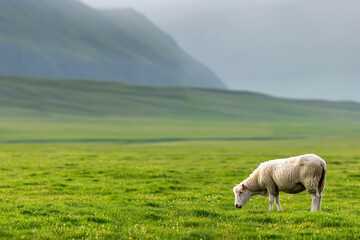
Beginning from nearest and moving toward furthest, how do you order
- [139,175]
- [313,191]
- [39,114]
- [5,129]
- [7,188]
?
1. [313,191]
2. [7,188]
3. [139,175]
4. [5,129]
5. [39,114]

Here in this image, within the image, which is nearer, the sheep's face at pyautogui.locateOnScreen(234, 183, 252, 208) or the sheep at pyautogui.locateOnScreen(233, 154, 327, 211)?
the sheep at pyautogui.locateOnScreen(233, 154, 327, 211)

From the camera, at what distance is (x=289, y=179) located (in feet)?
48.6

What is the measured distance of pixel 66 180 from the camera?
88.9 ft

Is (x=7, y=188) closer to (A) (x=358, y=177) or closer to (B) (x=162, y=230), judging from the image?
(B) (x=162, y=230)

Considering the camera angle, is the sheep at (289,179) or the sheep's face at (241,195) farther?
the sheep's face at (241,195)


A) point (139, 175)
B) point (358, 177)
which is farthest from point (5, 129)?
point (358, 177)

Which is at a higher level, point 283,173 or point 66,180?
point 283,173

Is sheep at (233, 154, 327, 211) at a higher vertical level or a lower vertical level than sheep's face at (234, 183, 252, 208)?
higher

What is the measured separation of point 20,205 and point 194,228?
265 inches

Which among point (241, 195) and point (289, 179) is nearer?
point (289, 179)

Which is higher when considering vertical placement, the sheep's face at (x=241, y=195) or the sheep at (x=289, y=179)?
the sheep at (x=289, y=179)

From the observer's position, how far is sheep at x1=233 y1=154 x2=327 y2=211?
47.2 feet

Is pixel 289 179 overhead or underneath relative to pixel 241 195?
overhead

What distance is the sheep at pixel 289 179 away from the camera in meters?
14.4
